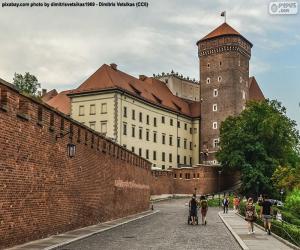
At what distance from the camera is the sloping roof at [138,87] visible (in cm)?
7706

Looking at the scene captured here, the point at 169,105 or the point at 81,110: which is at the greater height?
the point at 169,105

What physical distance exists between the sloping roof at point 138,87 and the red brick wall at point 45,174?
48.0 m

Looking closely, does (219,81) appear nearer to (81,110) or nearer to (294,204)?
(81,110)

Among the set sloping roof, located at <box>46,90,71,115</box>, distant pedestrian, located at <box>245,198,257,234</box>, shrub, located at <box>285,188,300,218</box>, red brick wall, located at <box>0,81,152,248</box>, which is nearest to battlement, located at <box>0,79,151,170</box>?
red brick wall, located at <box>0,81,152,248</box>

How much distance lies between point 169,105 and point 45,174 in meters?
73.5

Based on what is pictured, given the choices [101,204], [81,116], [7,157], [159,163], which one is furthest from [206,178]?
[7,157]

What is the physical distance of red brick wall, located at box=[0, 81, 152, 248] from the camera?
48.3ft

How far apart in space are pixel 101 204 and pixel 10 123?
43.1 ft

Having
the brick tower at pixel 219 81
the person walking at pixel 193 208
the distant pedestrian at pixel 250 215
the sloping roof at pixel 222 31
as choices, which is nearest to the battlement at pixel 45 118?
the person walking at pixel 193 208

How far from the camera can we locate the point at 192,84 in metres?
110

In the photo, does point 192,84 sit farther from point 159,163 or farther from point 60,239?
point 60,239

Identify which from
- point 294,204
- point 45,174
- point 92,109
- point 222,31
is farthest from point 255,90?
point 45,174

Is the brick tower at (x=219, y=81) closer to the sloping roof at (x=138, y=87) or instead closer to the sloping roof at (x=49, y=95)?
the sloping roof at (x=138, y=87)

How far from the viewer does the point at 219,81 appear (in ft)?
291
